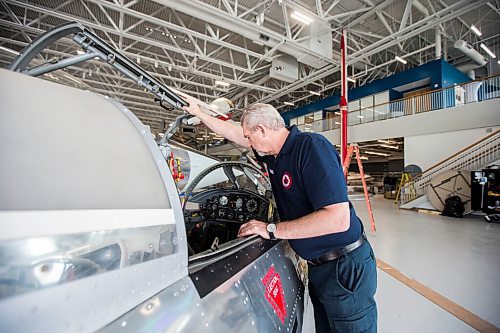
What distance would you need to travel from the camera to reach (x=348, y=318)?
1.23 metres

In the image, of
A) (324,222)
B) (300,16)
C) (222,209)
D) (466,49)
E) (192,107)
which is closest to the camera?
(324,222)

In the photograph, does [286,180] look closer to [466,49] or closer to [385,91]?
[466,49]

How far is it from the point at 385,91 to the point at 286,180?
55.7 ft

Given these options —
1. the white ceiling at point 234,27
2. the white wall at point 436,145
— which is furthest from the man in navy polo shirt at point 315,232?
the white wall at point 436,145

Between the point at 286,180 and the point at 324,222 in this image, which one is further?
the point at 286,180

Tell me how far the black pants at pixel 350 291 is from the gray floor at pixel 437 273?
0.96 meters

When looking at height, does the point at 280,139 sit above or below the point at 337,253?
above

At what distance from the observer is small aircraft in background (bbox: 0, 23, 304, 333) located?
1.39ft

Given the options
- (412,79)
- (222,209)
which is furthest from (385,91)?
(222,209)

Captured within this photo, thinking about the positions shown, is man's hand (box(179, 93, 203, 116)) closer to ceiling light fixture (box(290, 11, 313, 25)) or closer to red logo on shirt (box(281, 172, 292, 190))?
red logo on shirt (box(281, 172, 292, 190))

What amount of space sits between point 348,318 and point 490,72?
21.5 m

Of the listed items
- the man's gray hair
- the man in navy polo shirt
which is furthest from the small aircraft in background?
the man's gray hair

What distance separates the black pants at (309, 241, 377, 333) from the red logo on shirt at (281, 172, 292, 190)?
17.1 inches

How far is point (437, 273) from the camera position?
300 centimetres
